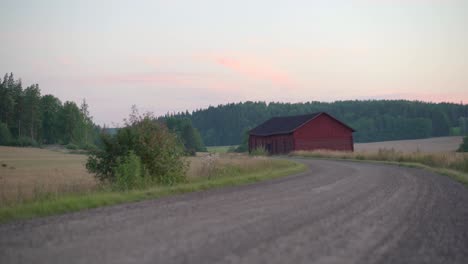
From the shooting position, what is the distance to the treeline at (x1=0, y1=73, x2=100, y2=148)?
314ft

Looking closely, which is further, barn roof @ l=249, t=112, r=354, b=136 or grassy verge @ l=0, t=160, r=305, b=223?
barn roof @ l=249, t=112, r=354, b=136

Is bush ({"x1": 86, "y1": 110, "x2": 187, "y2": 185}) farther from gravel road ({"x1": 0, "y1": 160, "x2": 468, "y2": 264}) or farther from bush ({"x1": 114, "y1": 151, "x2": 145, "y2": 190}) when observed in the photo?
gravel road ({"x1": 0, "y1": 160, "x2": 468, "y2": 264})

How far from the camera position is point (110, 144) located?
1848 cm

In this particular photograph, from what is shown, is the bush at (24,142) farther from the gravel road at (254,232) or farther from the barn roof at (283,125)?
the gravel road at (254,232)

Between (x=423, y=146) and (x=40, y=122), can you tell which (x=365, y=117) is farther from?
(x=40, y=122)

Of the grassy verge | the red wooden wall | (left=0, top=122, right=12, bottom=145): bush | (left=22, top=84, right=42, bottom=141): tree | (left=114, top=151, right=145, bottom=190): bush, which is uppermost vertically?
(left=22, top=84, right=42, bottom=141): tree

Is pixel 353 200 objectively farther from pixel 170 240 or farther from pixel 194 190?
pixel 170 240

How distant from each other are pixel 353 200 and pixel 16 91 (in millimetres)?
100819

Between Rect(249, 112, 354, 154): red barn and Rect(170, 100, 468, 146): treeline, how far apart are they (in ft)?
204

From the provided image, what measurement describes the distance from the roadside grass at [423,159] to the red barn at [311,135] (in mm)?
7951

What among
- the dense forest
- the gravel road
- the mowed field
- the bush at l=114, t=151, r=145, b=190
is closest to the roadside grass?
the gravel road

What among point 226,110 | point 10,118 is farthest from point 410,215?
point 226,110

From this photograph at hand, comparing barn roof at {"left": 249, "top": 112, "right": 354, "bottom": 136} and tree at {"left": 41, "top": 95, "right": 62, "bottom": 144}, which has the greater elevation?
tree at {"left": 41, "top": 95, "right": 62, "bottom": 144}

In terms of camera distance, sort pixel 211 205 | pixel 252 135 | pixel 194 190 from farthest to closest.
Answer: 1. pixel 252 135
2. pixel 194 190
3. pixel 211 205
